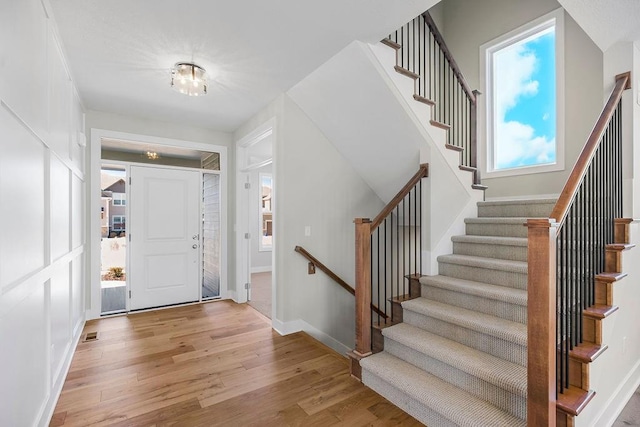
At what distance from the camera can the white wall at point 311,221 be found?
3.35 meters

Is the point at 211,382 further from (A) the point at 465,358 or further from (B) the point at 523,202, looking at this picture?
(B) the point at 523,202

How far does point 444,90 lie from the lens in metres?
3.96

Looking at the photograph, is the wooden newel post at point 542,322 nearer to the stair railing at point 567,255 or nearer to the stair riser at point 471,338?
the stair railing at point 567,255

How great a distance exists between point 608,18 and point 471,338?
240 cm

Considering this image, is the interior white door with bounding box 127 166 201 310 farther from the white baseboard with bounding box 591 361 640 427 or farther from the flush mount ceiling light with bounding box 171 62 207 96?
the white baseboard with bounding box 591 361 640 427

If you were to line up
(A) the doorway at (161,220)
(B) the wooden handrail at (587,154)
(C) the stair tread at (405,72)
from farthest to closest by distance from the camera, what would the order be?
(A) the doorway at (161,220) < (C) the stair tread at (405,72) < (B) the wooden handrail at (587,154)

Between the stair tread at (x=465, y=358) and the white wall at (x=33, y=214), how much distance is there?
229cm

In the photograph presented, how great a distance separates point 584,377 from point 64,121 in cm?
395

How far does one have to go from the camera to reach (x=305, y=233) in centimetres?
350

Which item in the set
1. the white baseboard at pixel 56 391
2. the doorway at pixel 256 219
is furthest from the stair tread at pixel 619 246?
the white baseboard at pixel 56 391

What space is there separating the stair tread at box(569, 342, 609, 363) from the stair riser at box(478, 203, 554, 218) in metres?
1.40

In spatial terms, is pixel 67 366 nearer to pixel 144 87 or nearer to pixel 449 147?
pixel 144 87

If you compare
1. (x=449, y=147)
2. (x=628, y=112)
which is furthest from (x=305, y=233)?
(x=628, y=112)

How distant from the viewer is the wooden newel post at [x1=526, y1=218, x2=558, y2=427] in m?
1.48
